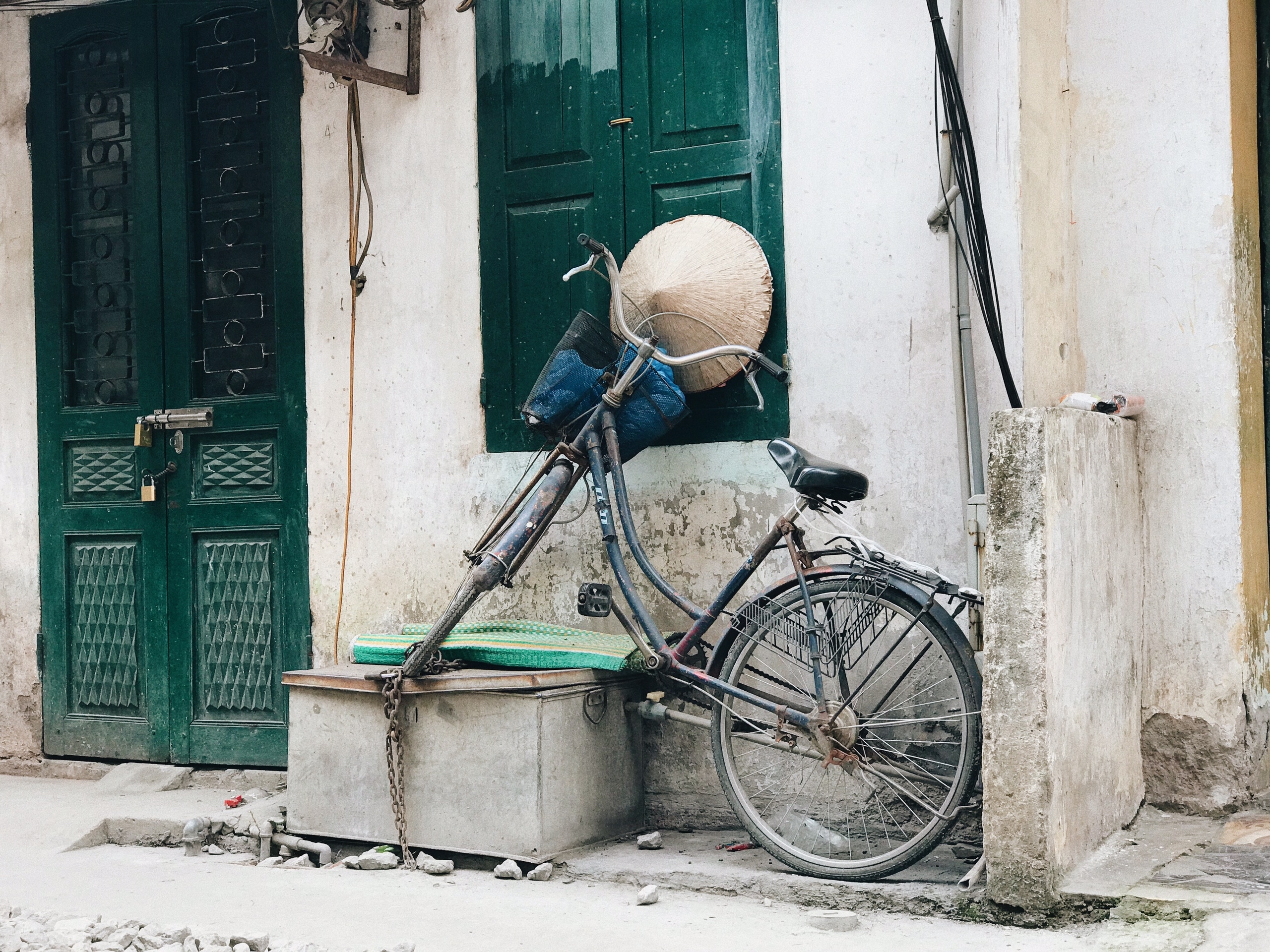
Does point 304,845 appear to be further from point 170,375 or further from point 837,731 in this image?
point 170,375

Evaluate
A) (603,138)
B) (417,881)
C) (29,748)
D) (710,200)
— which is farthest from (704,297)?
(29,748)

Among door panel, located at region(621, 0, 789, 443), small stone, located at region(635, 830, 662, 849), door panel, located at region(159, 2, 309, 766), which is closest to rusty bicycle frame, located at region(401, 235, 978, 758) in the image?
door panel, located at region(621, 0, 789, 443)

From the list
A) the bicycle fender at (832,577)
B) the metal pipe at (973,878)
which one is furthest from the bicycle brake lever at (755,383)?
the metal pipe at (973,878)

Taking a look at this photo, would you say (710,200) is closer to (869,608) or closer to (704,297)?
(704,297)

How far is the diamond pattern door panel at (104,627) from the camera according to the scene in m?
6.43

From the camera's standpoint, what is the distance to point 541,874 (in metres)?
4.62

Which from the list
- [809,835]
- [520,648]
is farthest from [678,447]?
[809,835]

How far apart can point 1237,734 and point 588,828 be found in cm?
226

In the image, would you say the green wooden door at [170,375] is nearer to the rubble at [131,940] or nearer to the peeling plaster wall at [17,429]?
the peeling plaster wall at [17,429]

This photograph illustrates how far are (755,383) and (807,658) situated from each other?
3.24 ft

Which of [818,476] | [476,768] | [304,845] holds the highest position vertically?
[818,476]

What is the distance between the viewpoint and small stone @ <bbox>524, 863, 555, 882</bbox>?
4621mm

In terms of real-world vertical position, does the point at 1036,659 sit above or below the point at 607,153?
below

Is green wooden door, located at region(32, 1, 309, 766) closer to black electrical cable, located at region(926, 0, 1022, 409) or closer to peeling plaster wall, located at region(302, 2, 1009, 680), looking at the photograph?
peeling plaster wall, located at region(302, 2, 1009, 680)
